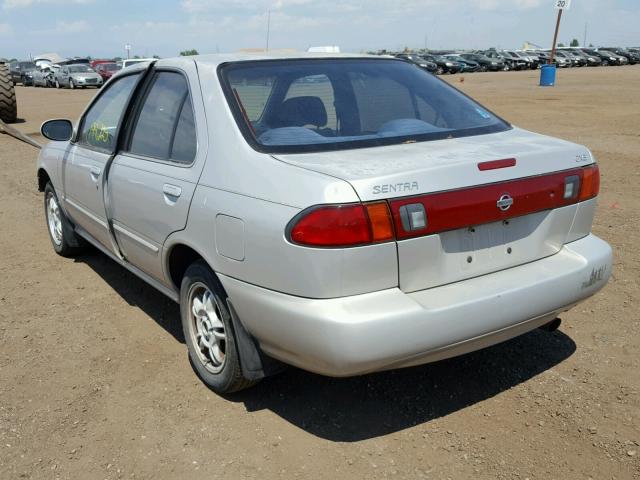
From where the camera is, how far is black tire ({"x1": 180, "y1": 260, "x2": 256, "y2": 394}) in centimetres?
301

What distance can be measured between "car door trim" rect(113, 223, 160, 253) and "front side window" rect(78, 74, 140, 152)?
50 cm

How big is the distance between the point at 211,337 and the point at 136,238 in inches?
32.9

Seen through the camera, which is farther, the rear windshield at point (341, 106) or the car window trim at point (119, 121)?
the car window trim at point (119, 121)

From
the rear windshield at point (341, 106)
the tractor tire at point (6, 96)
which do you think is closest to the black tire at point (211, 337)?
the rear windshield at point (341, 106)

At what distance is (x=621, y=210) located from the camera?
20.7 ft

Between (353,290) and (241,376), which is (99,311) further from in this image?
(353,290)

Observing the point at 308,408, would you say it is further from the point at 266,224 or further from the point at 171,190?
the point at 171,190

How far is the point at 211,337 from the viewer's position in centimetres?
326

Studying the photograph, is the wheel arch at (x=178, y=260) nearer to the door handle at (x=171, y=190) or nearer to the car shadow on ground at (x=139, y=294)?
the door handle at (x=171, y=190)

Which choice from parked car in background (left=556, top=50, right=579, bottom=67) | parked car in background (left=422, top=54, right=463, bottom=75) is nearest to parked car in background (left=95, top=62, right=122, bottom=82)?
parked car in background (left=422, top=54, right=463, bottom=75)

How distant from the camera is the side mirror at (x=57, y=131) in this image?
4.80 metres

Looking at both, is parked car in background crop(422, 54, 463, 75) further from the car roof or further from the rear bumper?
the rear bumper

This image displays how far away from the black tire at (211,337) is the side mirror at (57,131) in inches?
83.8

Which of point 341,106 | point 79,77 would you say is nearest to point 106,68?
point 79,77
